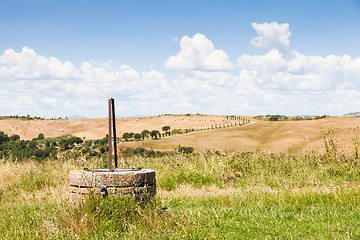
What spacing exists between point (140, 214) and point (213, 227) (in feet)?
4.03

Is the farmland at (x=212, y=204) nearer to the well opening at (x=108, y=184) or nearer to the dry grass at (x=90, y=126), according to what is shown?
the well opening at (x=108, y=184)

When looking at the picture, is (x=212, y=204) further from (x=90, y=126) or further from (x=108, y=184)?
(x=90, y=126)

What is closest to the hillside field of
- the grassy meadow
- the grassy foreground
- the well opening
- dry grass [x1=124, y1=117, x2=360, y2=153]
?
dry grass [x1=124, y1=117, x2=360, y2=153]

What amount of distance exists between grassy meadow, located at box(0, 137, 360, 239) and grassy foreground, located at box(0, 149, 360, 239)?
0.06ft

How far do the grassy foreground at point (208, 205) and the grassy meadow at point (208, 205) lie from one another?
2 cm

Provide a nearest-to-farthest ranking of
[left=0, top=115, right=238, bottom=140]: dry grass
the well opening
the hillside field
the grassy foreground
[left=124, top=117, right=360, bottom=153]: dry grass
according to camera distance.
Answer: the grassy foreground
the well opening
the hillside field
[left=124, top=117, right=360, bottom=153]: dry grass
[left=0, top=115, right=238, bottom=140]: dry grass

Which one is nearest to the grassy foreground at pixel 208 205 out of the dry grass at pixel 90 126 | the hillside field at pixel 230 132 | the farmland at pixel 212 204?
the farmland at pixel 212 204

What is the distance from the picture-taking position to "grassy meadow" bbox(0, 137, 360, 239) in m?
5.18

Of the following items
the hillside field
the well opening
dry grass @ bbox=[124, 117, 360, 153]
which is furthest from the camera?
dry grass @ bbox=[124, 117, 360, 153]

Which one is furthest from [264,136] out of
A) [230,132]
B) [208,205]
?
[208,205]

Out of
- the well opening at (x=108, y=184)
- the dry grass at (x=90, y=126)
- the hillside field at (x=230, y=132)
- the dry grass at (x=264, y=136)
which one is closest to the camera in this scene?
the well opening at (x=108, y=184)

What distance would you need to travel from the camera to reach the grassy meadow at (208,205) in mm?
5180

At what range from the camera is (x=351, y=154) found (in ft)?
39.6

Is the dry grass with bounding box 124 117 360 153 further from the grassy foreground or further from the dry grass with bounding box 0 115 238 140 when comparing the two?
the grassy foreground
